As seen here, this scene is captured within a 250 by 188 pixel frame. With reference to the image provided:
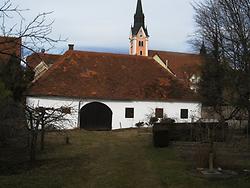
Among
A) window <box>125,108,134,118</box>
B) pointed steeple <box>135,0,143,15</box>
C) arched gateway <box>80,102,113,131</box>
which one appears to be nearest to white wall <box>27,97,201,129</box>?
window <box>125,108,134,118</box>

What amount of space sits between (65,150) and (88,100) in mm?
13784

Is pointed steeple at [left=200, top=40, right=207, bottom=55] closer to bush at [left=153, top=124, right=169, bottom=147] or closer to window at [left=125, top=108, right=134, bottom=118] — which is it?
window at [left=125, top=108, right=134, bottom=118]

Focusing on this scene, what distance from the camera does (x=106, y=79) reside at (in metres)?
34.8

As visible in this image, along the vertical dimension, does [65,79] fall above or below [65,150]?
above

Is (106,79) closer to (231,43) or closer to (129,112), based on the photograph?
(129,112)

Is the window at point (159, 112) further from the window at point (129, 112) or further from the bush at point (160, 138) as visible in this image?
the bush at point (160, 138)

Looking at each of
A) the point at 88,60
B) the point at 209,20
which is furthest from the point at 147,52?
the point at 209,20

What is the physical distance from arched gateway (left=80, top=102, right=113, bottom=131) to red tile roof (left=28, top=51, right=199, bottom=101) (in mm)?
893

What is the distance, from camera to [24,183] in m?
10.7

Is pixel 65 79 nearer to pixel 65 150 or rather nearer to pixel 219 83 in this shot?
pixel 219 83

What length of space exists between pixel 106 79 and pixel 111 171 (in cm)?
2216

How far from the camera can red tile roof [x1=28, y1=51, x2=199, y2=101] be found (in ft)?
106

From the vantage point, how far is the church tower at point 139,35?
274 ft

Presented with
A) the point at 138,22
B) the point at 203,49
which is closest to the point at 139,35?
the point at 138,22
